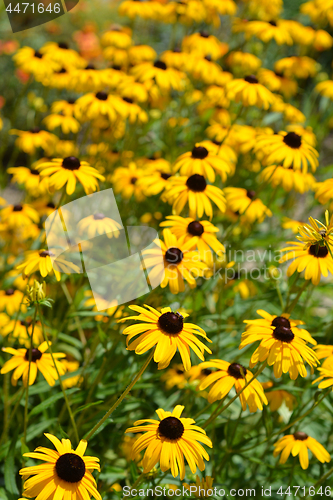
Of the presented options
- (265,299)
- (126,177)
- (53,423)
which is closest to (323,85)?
(126,177)

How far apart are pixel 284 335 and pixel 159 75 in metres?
2.19

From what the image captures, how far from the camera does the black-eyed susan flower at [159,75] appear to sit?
3.11 metres

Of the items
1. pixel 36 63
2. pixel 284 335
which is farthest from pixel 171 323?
pixel 36 63

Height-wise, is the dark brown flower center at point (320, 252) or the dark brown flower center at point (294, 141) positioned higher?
the dark brown flower center at point (294, 141)

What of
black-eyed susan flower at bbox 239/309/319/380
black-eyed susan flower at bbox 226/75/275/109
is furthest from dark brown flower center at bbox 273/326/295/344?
black-eyed susan flower at bbox 226/75/275/109

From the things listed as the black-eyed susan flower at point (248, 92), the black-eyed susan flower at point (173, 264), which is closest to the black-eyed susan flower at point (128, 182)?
the black-eyed susan flower at point (248, 92)

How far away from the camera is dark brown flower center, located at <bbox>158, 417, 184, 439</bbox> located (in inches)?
53.4

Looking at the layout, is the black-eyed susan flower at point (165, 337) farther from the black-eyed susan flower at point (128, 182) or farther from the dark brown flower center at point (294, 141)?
the black-eyed susan flower at point (128, 182)

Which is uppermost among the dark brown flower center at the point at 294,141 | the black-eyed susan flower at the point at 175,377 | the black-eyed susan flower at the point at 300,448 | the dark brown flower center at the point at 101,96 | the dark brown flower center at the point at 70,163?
the dark brown flower center at the point at 70,163

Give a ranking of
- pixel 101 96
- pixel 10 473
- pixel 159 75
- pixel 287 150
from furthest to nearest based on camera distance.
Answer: pixel 159 75 < pixel 101 96 < pixel 287 150 < pixel 10 473

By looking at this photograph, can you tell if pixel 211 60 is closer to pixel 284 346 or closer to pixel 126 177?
pixel 126 177

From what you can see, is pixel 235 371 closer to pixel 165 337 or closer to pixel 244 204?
pixel 165 337

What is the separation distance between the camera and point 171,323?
4.51ft

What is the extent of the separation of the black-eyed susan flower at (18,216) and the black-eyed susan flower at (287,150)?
134 cm
